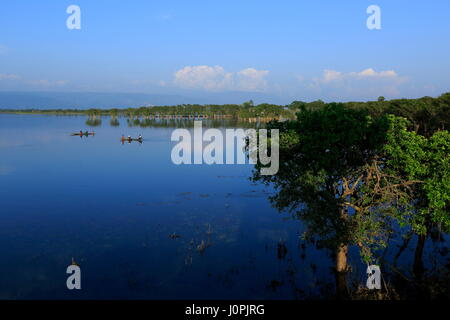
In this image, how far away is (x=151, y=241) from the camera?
27984mm

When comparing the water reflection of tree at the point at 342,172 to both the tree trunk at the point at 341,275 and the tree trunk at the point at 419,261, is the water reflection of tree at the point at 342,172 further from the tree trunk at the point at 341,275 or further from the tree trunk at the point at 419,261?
the tree trunk at the point at 419,261

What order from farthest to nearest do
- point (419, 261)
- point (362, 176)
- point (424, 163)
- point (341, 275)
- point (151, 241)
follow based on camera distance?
point (151, 241) < point (419, 261) < point (341, 275) < point (362, 176) < point (424, 163)

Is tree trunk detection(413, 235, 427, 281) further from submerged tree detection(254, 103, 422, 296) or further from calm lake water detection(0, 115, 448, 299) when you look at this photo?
submerged tree detection(254, 103, 422, 296)

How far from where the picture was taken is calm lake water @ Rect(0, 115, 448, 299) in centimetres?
2106

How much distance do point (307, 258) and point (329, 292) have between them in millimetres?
4726

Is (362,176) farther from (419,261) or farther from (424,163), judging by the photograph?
(419,261)

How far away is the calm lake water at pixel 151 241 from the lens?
21062 mm

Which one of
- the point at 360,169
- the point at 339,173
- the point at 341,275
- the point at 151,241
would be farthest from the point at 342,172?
the point at 151,241

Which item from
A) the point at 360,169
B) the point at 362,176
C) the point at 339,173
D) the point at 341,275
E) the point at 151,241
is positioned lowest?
the point at 151,241

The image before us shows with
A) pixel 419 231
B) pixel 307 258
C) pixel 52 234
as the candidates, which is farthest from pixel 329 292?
pixel 52 234

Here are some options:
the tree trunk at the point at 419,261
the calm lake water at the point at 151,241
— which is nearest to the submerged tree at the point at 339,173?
the calm lake water at the point at 151,241

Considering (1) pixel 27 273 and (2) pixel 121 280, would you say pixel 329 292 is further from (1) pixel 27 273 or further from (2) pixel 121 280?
(1) pixel 27 273

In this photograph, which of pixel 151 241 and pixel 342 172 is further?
pixel 151 241
